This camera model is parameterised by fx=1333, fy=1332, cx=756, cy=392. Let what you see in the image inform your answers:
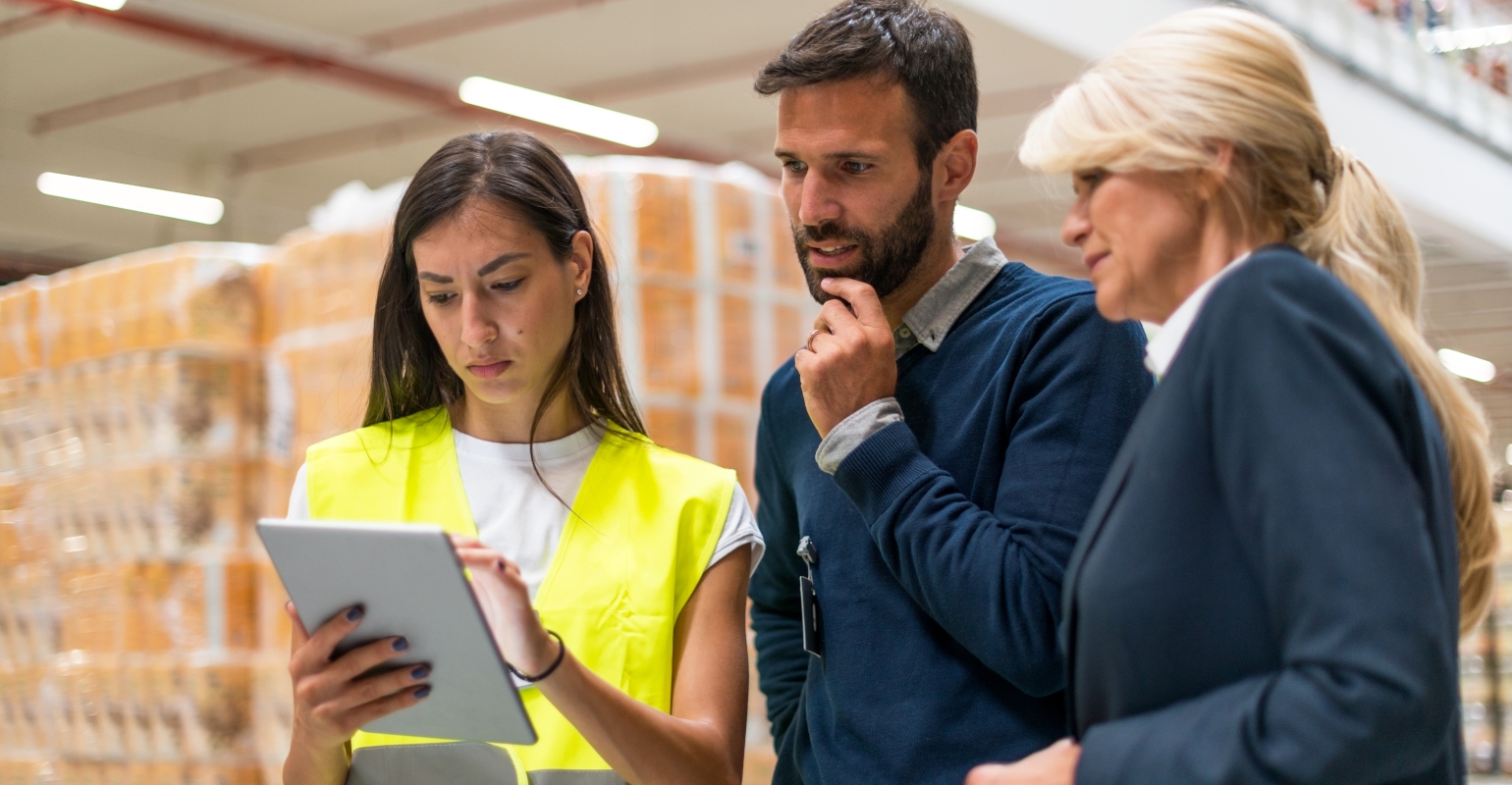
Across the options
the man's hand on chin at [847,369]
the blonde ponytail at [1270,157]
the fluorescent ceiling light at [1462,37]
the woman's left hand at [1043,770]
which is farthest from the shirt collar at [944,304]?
the fluorescent ceiling light at [1462,37]

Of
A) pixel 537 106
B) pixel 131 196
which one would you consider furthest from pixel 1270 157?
pixel 131 196

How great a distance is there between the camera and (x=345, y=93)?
1180 centimetres

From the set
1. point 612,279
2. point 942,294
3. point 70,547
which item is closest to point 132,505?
point 70,547

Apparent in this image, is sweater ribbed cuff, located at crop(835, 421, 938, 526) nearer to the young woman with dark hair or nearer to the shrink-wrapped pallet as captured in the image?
the young woman with dark hair

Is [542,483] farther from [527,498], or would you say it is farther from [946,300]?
[946,300]

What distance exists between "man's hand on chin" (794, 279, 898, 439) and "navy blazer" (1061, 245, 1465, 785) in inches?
19.6

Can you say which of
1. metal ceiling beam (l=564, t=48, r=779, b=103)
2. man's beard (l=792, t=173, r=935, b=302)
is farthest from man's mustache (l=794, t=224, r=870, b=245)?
metal ceiling beam (l=564, t=48, r=779, b=103)

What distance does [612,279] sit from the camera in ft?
11.1

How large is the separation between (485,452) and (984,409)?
0.78 m

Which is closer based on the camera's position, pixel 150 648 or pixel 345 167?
pixel 150 648

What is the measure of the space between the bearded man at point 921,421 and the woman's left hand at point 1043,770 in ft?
0.94

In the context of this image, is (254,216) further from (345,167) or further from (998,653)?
(998,653)

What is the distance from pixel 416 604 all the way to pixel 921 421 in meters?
0.73

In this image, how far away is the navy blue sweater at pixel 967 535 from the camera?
5.25 ft
